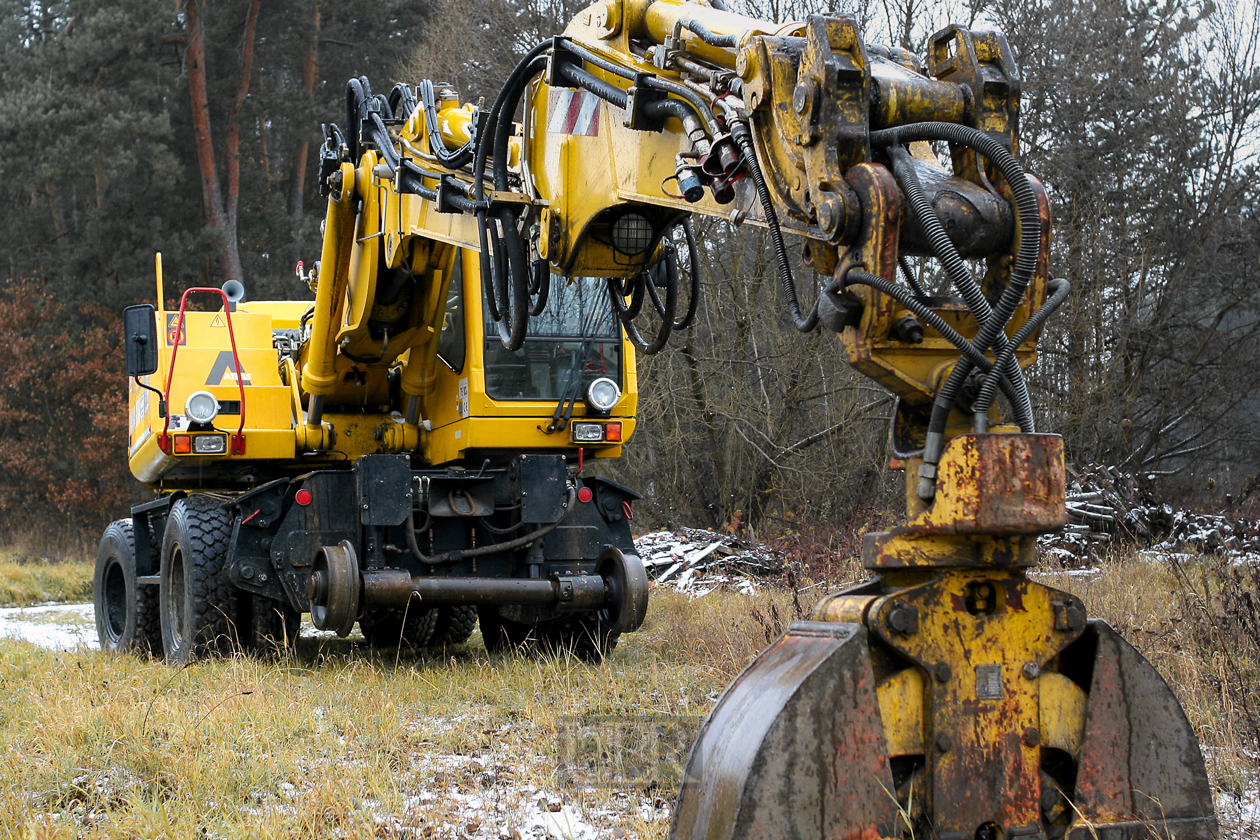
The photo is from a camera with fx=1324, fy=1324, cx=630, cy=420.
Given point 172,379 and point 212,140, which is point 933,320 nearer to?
Result: point 172,379

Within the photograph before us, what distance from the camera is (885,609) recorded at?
2.79 meters

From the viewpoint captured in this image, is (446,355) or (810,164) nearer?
(810,164)

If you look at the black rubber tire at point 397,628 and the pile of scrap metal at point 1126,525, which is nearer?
the black rubber tire at point 397,628

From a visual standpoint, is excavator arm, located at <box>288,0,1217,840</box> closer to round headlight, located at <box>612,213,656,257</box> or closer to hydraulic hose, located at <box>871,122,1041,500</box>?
hydraulic hose, located at <box>871,122,1041,500</box>

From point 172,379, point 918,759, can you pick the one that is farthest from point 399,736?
point 172,379

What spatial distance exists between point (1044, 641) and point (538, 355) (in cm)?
500

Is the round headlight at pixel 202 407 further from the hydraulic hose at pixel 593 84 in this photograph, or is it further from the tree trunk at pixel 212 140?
the tree trunk at pixel 212 140

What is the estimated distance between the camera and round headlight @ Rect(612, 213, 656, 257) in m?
4.62

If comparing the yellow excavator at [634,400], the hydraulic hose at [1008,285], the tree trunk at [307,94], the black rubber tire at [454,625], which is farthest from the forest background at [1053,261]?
the hydraulic hose at [1008,285]

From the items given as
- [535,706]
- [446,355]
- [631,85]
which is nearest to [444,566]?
[446,355]

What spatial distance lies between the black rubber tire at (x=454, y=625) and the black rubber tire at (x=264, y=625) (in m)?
1.68

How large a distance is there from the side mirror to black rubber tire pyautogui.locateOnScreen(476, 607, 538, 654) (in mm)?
2518

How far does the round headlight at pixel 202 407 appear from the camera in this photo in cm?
798

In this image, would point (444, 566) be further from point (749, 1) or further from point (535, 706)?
point (749, 1)
